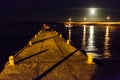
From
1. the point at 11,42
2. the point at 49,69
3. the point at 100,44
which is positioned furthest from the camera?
the point at 11,42

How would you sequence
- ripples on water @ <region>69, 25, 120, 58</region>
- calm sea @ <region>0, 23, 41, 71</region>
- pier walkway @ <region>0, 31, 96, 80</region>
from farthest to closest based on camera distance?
calm sea @ <region>0, 23, 41, 71</region>, ripples on water @ <region>69, 25, 120, 58</region>, pier walkway @ <region>0, 31, 96, 80</region>

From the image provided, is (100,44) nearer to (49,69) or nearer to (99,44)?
(99,44)

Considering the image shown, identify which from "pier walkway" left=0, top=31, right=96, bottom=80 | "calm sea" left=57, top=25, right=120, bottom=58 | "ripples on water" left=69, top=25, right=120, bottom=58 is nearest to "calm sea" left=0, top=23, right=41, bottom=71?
"pier walkway" left=0, top=31, right=96, bottom=80

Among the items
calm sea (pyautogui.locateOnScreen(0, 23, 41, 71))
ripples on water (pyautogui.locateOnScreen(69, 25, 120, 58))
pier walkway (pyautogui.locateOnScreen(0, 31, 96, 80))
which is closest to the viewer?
pier walkway (pyautogui.locateOnScreen(0, 31, 96, 80))

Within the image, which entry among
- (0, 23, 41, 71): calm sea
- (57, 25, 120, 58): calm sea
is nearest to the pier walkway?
(0, 23, 41, 71): calm sea

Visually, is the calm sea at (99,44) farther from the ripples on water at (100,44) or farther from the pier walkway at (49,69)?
the pier walkway at (49,69)

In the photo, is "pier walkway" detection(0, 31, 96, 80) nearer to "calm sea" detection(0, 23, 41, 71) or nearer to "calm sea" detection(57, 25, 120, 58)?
"calm sea" detection(0, 23, 41, 71)

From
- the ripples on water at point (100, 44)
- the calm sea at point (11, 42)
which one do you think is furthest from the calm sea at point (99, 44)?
the calm sea at point (11, 42)

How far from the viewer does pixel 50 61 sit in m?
18.8

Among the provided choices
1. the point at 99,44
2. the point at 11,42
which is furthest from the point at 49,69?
the point at 11,42

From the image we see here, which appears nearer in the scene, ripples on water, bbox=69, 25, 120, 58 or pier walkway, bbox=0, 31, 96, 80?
pier walkway, bbox=0, 31, 96, 80

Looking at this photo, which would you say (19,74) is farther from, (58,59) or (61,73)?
(58,59)

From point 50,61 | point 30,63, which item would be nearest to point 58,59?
point 50,61

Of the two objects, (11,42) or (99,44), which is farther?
(11,42)
